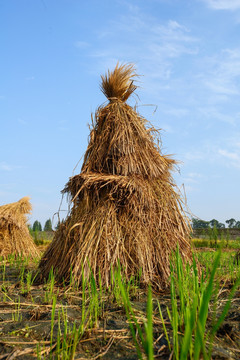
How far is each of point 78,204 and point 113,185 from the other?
55 centimetres

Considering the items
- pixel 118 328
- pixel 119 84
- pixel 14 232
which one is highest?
pixel 119 84

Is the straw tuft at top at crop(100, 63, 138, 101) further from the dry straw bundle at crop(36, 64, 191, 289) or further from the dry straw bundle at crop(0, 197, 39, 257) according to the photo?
the dry straw bundle at crop(0, 197, 39, 257)

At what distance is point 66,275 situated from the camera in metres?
3.50

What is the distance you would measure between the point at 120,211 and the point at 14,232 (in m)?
4.38

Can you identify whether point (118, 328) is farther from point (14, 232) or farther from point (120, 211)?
point (14, 232)

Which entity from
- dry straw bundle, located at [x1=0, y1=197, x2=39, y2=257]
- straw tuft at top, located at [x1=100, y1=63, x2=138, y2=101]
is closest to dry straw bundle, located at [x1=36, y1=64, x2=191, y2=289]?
straw tuft at top, located at [x1=100, y1=63, x2=138, y2=101]

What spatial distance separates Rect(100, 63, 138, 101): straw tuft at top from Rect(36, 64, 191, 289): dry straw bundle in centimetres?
2

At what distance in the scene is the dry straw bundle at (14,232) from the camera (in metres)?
7.08

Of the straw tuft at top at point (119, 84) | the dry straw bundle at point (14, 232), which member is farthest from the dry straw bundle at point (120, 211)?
the dry straw bundle at point (14, 232)

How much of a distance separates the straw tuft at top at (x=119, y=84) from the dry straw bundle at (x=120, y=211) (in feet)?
0.07

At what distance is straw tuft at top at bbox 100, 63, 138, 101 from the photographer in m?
4.23

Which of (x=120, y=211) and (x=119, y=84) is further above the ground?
(x=119, y=84)

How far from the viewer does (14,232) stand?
729 cm

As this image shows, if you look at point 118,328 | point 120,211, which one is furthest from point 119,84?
point 118,328
